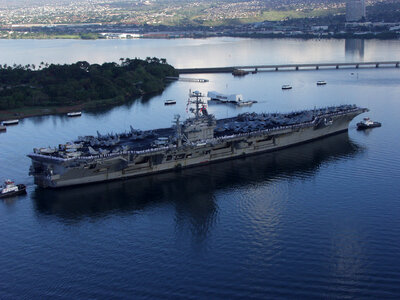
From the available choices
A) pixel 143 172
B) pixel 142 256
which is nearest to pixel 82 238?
pixel 142 256

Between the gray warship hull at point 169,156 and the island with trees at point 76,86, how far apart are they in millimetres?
24554

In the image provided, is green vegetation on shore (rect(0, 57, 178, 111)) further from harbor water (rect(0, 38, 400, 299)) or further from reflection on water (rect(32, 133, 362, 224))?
reflection on water (rect(32, 133, 362, 224))

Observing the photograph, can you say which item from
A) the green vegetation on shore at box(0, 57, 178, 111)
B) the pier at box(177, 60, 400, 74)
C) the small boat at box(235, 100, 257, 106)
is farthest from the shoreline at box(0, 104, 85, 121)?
the pier at box(177, 60, 400, 74)

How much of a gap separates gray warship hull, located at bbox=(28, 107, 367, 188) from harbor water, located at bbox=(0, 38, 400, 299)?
69cm

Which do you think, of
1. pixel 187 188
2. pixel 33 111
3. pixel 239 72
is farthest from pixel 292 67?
pixel 187 188

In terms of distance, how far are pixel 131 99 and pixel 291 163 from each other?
32.9 m

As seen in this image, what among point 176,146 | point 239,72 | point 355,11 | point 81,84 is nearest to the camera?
point 176,146

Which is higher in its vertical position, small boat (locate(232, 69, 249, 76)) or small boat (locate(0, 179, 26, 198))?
small boat (locate(232, 69, 249, 76))

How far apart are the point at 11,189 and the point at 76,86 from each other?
36017mm

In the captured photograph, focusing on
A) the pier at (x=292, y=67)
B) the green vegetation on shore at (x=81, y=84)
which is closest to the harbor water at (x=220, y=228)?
the green vegetation on shore at (x=81, y=84)

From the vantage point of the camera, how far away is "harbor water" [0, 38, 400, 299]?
20562 millimetres

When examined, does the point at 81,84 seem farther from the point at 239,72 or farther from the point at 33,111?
the point at 239,72

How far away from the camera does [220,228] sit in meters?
25.6

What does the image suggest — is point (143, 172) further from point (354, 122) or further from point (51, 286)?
point (354, 122)
